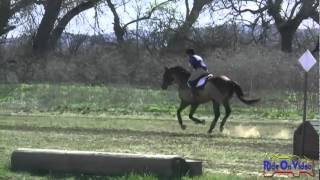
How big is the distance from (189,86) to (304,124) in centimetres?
816

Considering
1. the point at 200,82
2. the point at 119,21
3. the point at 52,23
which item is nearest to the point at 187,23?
the point at 119,21

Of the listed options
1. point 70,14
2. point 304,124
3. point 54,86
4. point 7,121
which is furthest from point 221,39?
point 304,124

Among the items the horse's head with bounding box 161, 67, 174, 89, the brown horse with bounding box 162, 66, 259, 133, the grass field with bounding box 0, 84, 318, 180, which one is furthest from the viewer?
the horse's head with bounding box 161, 67, 174, 89

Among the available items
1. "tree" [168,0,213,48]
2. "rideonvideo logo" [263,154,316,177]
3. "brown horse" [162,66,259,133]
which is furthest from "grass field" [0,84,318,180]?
"tree" [168,0,213,48]

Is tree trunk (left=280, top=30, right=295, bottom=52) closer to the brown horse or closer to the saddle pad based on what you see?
the brown horse

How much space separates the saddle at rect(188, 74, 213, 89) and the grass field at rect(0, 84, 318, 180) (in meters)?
1.39

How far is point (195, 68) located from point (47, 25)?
112ft

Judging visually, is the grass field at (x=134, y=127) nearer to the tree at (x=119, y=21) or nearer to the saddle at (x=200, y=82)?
the saddle at (x=200, y=82)

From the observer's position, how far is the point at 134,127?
23938mm

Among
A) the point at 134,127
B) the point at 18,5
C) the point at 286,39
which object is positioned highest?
the point at 18,5

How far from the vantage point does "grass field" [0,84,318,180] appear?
1602cm

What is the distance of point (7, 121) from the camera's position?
2619 cm

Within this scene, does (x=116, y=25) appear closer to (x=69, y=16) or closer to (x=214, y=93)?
(x=69, y=16)

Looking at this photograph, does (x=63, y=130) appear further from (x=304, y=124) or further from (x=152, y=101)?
(x=152, y=101)
